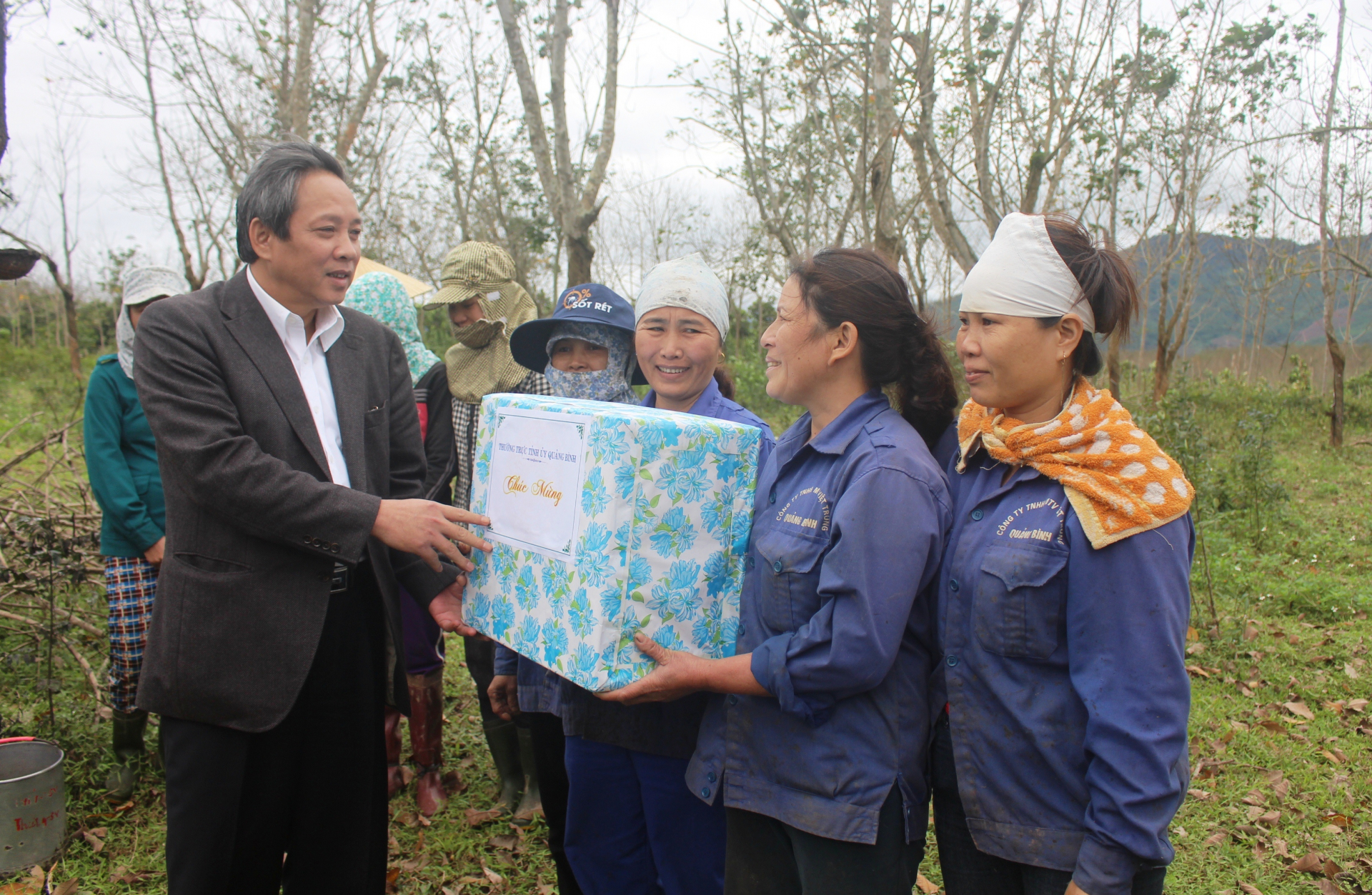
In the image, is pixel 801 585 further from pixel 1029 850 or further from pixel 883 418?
pixel 1029 850

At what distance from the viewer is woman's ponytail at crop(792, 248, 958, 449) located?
5.70 ft

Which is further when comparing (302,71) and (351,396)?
(302,71)

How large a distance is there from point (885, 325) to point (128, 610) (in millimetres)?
3317

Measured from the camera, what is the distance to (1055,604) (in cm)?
145

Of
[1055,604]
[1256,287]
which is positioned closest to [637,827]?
[1055,604]

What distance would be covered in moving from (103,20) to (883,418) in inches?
543

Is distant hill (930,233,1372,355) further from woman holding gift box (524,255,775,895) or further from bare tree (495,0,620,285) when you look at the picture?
woman holding gift box (524,255,775,895)

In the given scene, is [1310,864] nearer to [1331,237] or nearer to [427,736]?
[427,736]

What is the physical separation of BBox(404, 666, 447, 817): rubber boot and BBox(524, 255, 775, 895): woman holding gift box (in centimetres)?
166

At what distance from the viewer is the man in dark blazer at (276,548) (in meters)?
1.81

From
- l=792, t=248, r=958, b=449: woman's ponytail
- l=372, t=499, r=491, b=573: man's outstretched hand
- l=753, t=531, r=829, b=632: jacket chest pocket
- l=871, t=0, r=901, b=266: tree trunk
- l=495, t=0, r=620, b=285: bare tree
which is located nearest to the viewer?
l=753, t=531, r=829, b=632: jacket chest pocket

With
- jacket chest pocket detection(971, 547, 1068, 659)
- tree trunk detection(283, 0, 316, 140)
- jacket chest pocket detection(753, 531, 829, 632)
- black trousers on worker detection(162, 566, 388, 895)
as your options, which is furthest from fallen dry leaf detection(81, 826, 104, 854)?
tree trunk detection(283, 0, 316, 140)

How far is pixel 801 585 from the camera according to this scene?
1.62 metres

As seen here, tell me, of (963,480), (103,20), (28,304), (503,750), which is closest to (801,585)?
(963,480)
